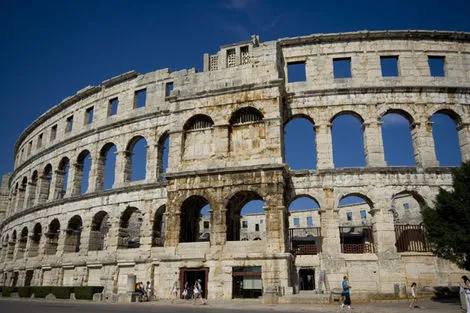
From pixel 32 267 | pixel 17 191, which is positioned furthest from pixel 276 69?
pixel 17 191

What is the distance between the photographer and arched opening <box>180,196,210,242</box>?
20722mm

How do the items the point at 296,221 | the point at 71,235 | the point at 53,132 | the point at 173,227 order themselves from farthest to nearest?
the point at 296,221 → the point at 53,132 → the point at 71,235 → the point at 173,227

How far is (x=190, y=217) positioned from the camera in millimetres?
22000

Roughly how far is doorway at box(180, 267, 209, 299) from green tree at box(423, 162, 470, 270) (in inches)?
415

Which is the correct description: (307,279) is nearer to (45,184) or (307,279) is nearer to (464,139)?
(464,139)

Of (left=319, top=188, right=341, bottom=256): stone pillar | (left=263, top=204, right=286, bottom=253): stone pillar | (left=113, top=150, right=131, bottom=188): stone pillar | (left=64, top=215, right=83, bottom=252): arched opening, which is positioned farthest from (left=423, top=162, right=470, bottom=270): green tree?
(left=64, top=215, right=83, bottom=252): arched opening

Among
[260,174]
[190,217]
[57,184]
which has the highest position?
[57,184]

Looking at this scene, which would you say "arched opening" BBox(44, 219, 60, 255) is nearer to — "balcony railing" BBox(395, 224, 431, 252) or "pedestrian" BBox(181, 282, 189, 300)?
"pedestrian" BBox(181, 282, 189, 300)

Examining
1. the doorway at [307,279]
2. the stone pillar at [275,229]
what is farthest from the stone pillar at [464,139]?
the doorway at [307,279]

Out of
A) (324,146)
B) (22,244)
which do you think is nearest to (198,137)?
(324,146)

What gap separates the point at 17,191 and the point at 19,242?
654cm

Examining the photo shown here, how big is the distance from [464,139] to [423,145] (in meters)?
2.62

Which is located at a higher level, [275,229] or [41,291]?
[275,229]

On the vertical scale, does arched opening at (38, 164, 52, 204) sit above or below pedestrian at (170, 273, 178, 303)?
above
